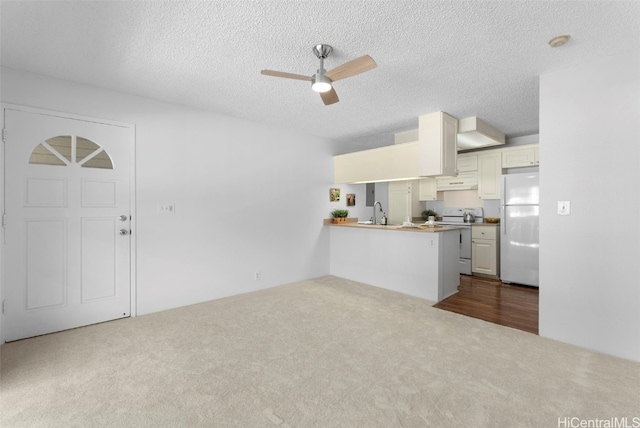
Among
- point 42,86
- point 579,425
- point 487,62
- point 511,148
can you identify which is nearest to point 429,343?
point 579,425

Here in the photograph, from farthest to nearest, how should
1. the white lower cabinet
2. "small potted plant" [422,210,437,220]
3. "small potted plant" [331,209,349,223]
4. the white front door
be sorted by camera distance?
"small potted plant" [422,210,437,220], "small potted plant" [331,209,349,223], the white lower cabinet, the white front door

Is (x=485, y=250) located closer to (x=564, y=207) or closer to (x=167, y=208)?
(x=564, y=207)

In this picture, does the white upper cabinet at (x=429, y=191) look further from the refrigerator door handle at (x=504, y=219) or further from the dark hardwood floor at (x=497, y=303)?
the dark hardwood floor at (x=497, y=303)

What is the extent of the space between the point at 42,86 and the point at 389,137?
4.69 m


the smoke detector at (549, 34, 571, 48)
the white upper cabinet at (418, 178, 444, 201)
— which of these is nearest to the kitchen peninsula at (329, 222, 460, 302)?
the white upper cabinet at (418, 178, 444, 201)

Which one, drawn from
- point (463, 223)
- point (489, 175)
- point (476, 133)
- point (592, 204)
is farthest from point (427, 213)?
point (592, 204)

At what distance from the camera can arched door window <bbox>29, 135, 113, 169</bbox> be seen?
2.88 m

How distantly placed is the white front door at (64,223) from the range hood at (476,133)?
4.15 meters

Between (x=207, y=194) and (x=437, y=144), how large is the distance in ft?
9.85

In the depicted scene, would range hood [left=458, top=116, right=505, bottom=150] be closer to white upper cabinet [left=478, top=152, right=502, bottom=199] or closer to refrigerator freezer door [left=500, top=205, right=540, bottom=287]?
white upper cabinet [left=478, top=152, right=502, bottom=199]

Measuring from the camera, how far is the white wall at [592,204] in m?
2.40

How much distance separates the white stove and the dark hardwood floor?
0.51 meters

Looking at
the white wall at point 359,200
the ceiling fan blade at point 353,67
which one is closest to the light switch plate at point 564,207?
the ceiling fan blade at point 353,67

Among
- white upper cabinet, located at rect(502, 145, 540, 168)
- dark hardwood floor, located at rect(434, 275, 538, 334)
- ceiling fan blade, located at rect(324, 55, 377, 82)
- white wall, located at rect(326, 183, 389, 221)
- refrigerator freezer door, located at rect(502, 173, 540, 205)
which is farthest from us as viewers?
white wall, located at rect(326, 183, 389, 221)
